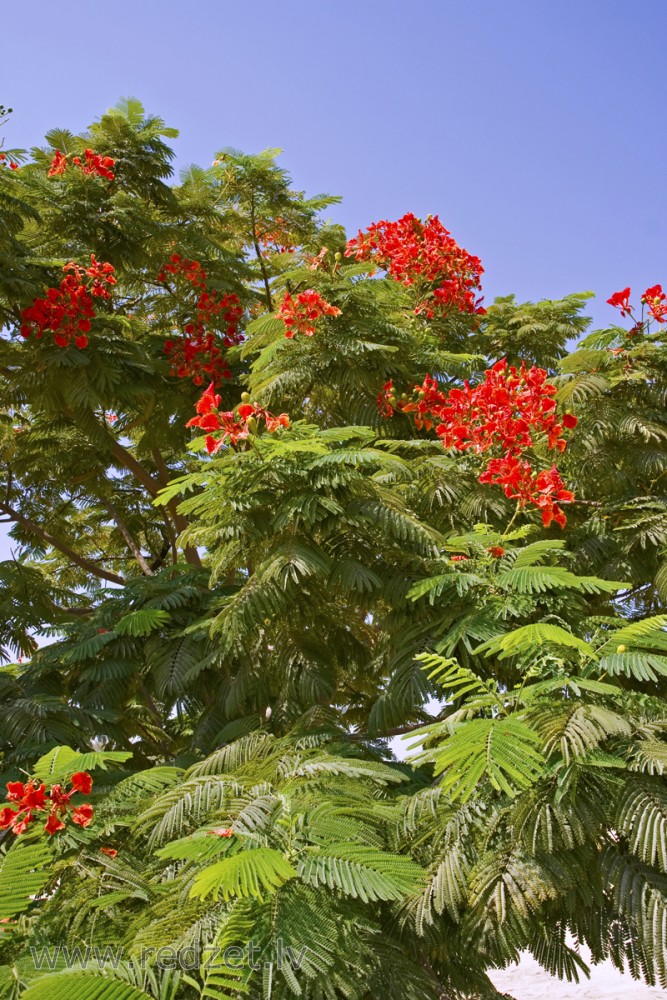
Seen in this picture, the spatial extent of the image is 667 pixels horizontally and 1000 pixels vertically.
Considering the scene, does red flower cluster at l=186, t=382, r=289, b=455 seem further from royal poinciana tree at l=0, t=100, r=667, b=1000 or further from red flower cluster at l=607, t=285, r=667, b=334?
red flower cluster at l=607, t=285, r=667, b=334

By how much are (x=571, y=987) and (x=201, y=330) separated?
7.90 meters

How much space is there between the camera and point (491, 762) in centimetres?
168

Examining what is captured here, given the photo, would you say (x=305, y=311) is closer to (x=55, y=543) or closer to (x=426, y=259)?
(x=426, y=259)

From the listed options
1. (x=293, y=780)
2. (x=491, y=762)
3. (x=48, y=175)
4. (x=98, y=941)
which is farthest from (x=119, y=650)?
(x=48, y=175)

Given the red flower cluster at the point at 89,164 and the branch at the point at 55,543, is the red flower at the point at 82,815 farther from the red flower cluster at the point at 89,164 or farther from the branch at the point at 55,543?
the red flower cluster at the point at 89,164

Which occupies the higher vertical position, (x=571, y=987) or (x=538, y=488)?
(x=538, y=488)

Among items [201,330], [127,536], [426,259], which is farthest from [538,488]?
[127,536]

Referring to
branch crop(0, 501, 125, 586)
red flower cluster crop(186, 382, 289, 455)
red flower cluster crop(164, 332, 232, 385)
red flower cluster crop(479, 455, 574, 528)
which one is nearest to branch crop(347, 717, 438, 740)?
red flower cluster crop(479, 455, 574, 528)

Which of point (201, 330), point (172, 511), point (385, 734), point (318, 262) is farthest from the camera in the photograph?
point (172, 511)

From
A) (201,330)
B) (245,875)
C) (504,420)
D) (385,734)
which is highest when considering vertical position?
(201,330)

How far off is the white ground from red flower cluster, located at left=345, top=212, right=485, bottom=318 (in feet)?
21.2

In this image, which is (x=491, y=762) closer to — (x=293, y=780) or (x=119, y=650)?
(x=293, y=780)

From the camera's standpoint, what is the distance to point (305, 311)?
12.9 feet

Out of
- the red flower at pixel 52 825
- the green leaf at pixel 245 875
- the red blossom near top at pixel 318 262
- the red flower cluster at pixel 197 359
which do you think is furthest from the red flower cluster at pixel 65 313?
the green leaf at pixel 245 875
